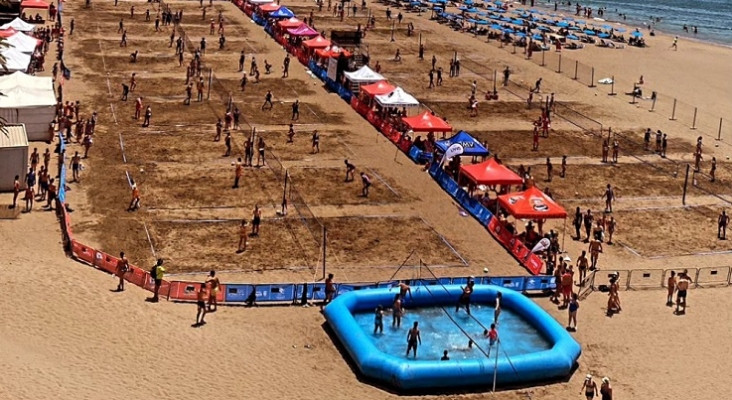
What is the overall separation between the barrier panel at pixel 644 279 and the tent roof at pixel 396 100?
17345 mm

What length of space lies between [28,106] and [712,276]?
1004 inches

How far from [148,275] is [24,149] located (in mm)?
9766

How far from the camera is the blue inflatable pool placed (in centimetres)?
2127

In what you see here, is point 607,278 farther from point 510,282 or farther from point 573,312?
point 573,312

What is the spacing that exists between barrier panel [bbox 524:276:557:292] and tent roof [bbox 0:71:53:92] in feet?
73.4

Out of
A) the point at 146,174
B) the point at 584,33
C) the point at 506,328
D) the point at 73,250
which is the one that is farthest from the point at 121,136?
the point at 584,33

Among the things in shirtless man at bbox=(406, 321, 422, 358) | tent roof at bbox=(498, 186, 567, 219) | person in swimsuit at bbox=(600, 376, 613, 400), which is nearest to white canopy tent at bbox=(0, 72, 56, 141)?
tent roof at bbox=(498, 186, 567, 219)

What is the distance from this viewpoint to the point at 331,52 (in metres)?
54.7

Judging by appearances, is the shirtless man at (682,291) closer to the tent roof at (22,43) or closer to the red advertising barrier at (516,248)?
the red advertising barrier at (516,248)

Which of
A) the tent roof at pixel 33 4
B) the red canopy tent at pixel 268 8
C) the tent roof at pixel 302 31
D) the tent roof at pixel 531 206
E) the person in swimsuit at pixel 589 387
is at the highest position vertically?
the red canopy tent at pixel 268 8

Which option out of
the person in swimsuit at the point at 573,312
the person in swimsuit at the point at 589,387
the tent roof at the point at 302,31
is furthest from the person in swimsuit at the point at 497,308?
the tent roof at the point at 302,31

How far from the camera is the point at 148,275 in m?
25.4

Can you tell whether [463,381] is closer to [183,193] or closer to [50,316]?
[50,316]

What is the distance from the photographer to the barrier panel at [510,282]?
26609 millimetres
